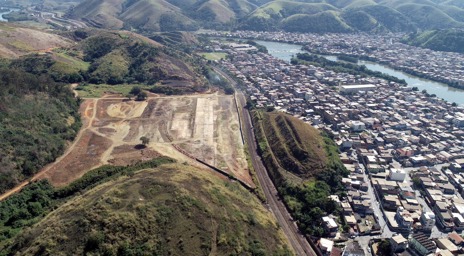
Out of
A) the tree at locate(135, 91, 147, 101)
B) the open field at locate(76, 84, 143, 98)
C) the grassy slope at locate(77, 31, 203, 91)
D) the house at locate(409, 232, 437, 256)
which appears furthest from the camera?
the grassy slope at locate(77, 31, 203, 91)

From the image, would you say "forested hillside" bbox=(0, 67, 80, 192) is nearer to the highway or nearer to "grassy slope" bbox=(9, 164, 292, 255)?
"grassy slope" bbox=(9, 164, 292, 255)

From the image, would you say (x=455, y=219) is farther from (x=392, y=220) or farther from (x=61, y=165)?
(x=61, y=165)

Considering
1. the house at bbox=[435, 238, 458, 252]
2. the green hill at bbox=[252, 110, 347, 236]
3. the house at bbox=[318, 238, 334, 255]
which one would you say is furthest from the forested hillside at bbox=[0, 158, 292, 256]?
the house at bbox=[435, 238, 458, 252]

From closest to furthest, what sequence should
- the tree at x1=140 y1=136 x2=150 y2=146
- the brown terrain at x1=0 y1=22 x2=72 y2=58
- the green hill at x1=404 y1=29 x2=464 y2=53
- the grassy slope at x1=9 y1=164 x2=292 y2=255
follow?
the grassy slope at x1=9 y1=164 x2=292 y2=255
the tree at x1=140 y1=136 x2=150 y2=146
the brown terrain at x1=0 y1=22 x2=72 y2=58
the green hill at x1=404 y1=29 x2=464 y2=53

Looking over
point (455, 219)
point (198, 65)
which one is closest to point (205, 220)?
point (455, 219)

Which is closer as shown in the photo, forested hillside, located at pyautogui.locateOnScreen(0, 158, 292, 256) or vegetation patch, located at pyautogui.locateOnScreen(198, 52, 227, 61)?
forested hillside, located at pyautogui.locateOnScreen(0, 158, 292, 256)

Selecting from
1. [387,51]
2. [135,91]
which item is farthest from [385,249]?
[387,51]
